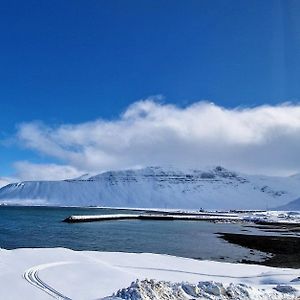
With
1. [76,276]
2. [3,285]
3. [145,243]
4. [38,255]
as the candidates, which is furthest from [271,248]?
[3,285]

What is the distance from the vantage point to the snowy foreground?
15859 mm

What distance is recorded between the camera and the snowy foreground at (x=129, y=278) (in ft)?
52.0

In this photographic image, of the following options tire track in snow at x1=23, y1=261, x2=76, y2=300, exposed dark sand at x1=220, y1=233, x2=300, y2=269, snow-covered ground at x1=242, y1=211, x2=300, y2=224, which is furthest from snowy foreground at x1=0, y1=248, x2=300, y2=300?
snow-covered ground at x1=242, y1=211, x2=300, y2=224

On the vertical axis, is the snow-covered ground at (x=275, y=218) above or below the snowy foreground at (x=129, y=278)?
above

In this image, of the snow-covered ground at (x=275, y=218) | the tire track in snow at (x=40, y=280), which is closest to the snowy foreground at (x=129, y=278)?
the tire track in snow at (x=40, y=280)

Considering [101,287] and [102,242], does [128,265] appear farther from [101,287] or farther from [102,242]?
[102,242]

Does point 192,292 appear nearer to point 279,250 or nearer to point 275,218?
point 279,250

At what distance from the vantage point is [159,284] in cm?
1574

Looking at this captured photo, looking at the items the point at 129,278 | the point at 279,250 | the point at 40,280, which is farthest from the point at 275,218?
the point at 40,280

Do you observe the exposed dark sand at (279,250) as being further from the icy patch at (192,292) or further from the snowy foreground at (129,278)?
the icy patch at (192,292)

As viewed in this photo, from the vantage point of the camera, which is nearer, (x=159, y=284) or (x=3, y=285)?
(x=159, y=284)

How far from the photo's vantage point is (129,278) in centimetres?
1981

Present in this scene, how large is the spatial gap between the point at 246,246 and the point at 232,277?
973 inches

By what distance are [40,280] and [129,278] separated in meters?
3.94
